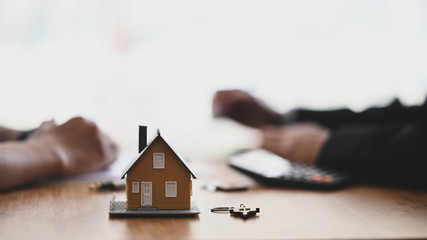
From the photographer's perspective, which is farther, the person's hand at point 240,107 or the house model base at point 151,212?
the person's hand at point 240,107

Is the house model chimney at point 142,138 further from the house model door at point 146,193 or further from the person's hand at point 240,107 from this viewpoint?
the person's hand at point 240,107

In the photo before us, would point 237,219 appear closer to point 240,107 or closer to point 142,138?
point 142,138

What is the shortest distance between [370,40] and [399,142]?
1.67 ft

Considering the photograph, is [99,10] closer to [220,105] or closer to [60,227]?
[220,105]

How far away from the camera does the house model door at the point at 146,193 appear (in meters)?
0.62

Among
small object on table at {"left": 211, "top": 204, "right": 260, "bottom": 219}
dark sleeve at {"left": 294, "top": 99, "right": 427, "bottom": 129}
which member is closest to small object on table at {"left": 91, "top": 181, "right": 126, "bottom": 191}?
small object on table at {"left": 211, "top": 204, "right": 260, "bottom": 219}

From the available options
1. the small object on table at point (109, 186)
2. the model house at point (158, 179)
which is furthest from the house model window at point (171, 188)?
the small object on table at point (109, 186)

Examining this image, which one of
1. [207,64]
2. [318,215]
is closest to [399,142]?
[318,215]

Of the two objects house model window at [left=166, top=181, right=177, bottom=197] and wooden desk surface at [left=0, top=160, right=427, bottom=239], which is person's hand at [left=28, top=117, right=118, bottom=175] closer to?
wooden desk surface at [left=0, top=160, right=427, bottom=239]

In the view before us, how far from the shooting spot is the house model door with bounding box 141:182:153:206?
0.62 metres

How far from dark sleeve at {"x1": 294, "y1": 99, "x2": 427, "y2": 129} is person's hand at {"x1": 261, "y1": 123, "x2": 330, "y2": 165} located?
60 mm

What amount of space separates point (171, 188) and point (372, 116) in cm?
73

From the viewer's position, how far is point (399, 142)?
0.90m

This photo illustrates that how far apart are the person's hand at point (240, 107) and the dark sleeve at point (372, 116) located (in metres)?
0.12
